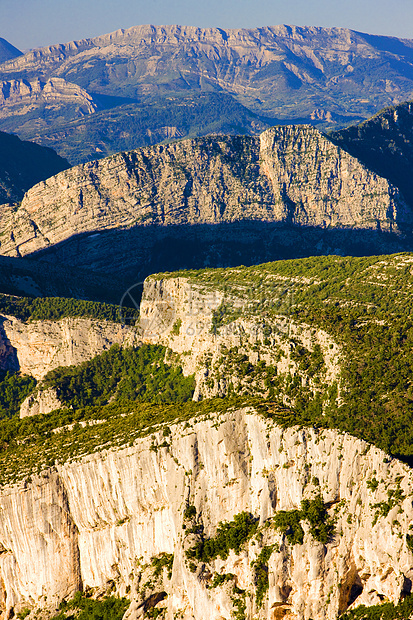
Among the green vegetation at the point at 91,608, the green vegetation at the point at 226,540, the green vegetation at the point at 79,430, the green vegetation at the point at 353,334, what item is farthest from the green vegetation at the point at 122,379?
the green vegetation at the point at 226,540

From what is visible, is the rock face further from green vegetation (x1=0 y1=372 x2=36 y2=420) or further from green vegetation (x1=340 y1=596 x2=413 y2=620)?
green vegetation (x1=0 y1=372 x2=36 y2=420)

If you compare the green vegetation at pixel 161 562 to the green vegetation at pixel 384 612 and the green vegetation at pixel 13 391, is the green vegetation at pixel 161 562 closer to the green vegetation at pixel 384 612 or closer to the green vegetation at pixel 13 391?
the green vegetation at pixel 384 612

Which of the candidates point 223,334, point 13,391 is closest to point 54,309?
point 13,391

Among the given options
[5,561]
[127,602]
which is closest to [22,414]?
[5,561]

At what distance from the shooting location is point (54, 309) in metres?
125

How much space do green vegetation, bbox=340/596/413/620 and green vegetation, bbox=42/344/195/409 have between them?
47147mm

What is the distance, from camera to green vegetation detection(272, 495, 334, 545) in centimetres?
5378

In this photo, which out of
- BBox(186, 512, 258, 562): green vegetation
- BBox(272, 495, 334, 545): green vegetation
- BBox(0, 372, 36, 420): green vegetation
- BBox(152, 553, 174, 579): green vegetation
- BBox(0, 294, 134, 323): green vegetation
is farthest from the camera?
BBox(0, 294, 134, 323): green vegetation

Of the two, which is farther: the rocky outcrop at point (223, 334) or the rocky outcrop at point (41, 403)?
the rocky outcrop at point (41, 403)

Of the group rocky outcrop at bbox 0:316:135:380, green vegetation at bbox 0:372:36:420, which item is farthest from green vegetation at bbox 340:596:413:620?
green vegetation at bbox 0:372:36:420

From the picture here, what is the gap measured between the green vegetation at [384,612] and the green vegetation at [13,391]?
69.0m

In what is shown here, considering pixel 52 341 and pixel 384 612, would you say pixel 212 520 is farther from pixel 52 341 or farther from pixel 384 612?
pixel 52 341

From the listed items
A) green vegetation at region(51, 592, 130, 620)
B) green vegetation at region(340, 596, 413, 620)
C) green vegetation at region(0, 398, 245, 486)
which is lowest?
green vegetation at region(340, 596, 413, 620)

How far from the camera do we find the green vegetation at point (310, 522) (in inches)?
2117
